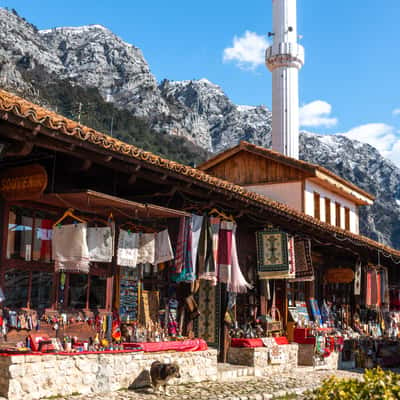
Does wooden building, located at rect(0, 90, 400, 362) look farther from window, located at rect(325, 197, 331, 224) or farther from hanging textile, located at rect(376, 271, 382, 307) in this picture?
window, located at rect(325, 197, 331, 224)

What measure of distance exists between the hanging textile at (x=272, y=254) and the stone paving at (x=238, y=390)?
89.6 inches

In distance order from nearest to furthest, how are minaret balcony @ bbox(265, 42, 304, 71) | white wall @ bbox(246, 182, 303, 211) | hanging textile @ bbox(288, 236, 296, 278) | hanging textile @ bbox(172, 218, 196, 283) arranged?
hanging textile @ bbox(172, 218, 196, 283) < hanging textile @ bbox(288, 236, 296, 278) < white wall @ bbox(246, 182, 303, 211) < minaret balcony @ bbox(265, 42, 304, 71)

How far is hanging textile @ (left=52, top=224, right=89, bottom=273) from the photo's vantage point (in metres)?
8.60

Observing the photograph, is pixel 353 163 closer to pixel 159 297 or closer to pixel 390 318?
pixel 390 318

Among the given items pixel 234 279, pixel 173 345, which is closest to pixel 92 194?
pixel 173 345

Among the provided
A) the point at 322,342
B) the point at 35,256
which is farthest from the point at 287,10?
the point at 35,256

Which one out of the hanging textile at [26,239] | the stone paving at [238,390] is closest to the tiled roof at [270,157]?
the stone paving at [238,390]

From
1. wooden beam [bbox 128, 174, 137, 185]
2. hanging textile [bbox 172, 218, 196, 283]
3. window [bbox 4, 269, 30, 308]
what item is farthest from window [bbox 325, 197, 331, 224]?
window [bbox 4, 269, 30, 308]

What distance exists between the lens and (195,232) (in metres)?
11.0

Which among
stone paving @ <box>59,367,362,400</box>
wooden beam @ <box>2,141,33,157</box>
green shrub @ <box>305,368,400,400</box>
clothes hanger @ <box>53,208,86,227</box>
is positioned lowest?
stone paving @ <box>59,367,362,400</box>

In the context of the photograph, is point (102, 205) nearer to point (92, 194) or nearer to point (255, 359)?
point (92, 194)

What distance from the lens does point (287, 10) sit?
120 feet

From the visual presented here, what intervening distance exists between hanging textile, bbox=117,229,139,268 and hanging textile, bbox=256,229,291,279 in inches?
181

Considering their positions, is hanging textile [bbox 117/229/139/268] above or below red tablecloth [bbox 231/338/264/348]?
above
